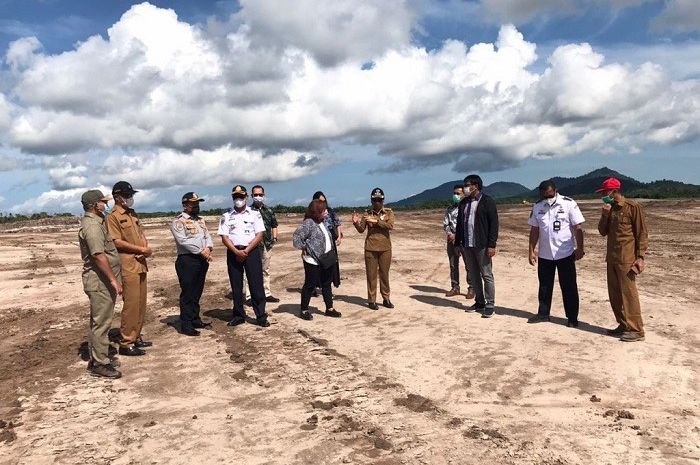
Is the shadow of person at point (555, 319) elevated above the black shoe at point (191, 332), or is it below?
below

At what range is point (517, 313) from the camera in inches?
316

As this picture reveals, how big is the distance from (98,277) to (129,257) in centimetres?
72

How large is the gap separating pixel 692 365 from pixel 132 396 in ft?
18.8

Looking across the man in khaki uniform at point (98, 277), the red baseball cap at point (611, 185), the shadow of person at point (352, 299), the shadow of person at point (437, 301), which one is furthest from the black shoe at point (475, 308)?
the man in khaki uniform at point (98, 277)

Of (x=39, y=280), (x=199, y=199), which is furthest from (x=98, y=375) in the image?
(x=39, y=280)

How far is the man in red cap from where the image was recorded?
632 cm

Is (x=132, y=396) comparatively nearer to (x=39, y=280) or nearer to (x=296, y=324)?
(x=296, y=324)

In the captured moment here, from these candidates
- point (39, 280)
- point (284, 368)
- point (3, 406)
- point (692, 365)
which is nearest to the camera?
point (3, 406)

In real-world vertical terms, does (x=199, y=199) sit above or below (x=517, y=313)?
above

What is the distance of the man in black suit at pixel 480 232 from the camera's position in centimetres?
768

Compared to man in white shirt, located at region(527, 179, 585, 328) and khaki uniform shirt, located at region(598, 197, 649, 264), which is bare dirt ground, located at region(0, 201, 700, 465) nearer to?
man in white shirt, located at region(527, 179, 585, 328)

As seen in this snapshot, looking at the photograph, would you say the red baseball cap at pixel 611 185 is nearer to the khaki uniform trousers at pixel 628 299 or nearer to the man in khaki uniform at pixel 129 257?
the khaki uniform trousers at pixel 628 299

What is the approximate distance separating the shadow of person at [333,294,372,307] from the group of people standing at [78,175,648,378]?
20.0 inches

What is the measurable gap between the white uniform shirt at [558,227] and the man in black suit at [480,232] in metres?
0.70
